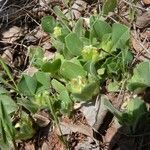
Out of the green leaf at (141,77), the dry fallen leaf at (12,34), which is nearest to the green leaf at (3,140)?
the green leaf at (141,77)

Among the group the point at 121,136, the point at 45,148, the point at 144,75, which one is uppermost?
the point at 144,75

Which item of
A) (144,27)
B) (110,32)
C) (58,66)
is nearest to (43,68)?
(58,66)

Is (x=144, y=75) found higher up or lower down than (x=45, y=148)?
higher up

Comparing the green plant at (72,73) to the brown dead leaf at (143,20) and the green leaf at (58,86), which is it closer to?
the green leaf at (58,86)

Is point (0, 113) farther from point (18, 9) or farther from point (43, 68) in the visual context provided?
point (18, 9)

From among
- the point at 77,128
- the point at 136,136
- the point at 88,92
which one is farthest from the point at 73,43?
the point at 136,136

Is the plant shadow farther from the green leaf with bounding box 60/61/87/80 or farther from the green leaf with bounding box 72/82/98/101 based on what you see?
the green leaf with bounding box 60/61/87/80
